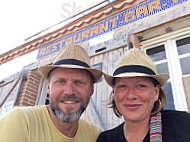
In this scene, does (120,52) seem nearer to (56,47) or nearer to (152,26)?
(152,26)

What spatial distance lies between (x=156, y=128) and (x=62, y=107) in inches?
35.4

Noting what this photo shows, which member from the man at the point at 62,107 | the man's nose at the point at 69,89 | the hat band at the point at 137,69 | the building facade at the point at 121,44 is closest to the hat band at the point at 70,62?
the man at the point at 62,107

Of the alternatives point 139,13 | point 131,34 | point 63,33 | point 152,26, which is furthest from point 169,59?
point 63,33

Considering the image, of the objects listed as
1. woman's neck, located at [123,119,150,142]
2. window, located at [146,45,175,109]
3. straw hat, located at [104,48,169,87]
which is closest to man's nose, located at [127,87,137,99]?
straw hat, located at [104,48,169,87]

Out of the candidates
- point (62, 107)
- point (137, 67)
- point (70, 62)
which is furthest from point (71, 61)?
point (137, 67)

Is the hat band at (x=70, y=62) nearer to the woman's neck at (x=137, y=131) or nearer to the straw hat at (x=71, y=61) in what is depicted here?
the straw hat at (x=71, y=61)

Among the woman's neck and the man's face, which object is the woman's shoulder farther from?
the man's face

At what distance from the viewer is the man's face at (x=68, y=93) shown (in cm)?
150

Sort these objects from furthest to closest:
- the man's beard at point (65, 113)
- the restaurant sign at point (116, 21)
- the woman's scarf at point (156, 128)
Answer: the restaurant sign at point (116, 21), the man's beard at point (65, 113), the woman's scarf at point (156, 128)

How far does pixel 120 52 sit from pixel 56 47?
2.28 metres

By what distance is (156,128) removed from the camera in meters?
1.21

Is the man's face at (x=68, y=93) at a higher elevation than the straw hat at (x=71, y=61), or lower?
lower

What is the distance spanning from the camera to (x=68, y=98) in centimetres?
150

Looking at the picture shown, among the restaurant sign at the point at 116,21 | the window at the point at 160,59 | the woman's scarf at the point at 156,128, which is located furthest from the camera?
the restaurant sign at the point at 116,21
